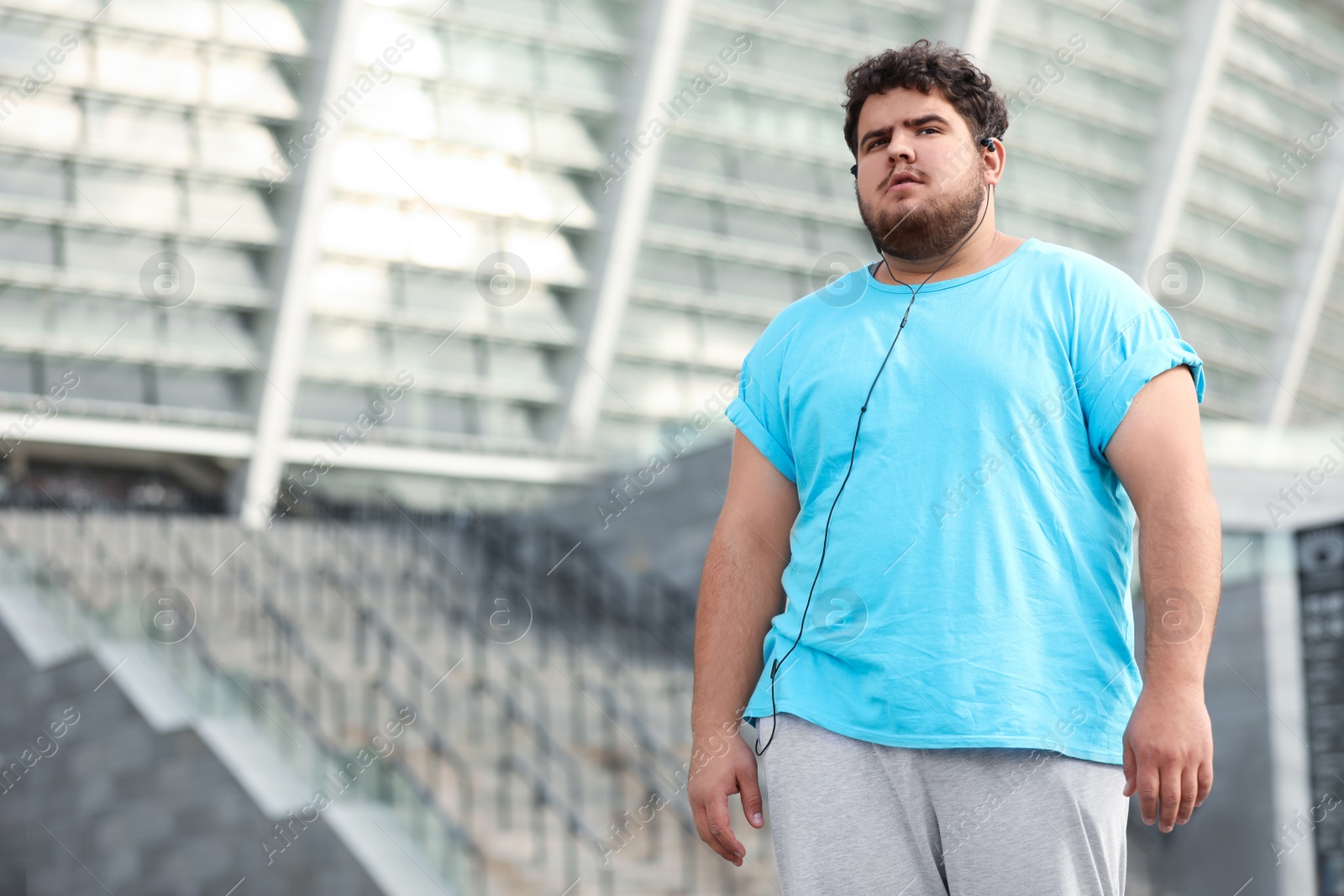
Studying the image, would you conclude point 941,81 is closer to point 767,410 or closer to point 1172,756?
point 767,410

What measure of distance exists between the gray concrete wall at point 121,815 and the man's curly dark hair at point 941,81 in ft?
16.9

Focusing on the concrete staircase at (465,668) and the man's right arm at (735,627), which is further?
the concrete staircase at (465,668)

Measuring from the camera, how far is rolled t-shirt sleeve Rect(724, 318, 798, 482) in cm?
238

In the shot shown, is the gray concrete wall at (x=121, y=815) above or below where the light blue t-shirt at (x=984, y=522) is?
below

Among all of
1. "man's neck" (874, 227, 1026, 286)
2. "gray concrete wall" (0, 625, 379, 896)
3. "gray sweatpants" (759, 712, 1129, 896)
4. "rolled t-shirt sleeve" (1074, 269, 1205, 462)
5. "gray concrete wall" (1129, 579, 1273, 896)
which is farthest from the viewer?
"gray concrete wall" (1129, 579, 1273, 896)

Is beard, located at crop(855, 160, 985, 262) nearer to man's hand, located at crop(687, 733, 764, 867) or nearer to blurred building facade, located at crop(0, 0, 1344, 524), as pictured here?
man's hand, located at crop(687, 733, 764, 867)

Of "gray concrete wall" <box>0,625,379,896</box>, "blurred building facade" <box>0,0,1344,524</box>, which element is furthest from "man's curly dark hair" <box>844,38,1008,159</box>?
"blurred building facade" <box>0,0,1344,524</box>

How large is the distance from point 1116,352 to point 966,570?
0.40 metres

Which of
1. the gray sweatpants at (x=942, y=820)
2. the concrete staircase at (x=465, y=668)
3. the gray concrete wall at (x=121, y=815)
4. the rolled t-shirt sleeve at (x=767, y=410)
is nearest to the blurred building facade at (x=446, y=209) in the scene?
the concrete staircase at (x=465, y=668)

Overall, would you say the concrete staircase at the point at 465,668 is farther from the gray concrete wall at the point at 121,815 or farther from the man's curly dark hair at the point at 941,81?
the man's curly dark hair at the point at 941,81

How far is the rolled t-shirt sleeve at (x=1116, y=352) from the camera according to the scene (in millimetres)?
2053

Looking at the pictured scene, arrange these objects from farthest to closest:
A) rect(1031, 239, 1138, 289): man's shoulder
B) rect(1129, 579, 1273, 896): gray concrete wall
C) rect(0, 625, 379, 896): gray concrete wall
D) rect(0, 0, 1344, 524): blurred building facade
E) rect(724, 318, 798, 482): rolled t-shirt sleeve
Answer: rect(0, 0, 1344, 524): blurred building facade → rect(1129, 579, 1273, 896): gray concrete wall → rect(0, 625, 379, 896): gray concrete wall → rect(724, 318, 798, 482): rolled t-shirt sleeve → rect(1031, 239, 1138, 289): man's shoulder

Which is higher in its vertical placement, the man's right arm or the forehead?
the forehead

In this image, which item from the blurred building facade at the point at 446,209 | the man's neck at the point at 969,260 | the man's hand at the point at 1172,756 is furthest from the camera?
the blurred building facade at the point at 446,209
